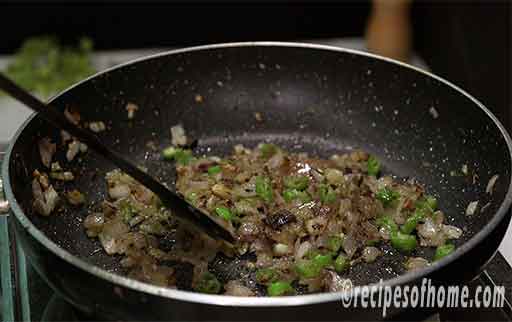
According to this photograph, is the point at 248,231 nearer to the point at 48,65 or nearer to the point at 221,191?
the point at 221,191

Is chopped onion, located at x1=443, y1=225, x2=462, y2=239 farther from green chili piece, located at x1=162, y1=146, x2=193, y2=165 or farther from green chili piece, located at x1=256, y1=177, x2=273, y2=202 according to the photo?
green chili piece, located at x1=162, y1=146, x2=193, y2=165

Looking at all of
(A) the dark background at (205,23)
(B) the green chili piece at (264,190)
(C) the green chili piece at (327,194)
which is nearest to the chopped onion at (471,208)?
(C) the green chili piece at (327,194)

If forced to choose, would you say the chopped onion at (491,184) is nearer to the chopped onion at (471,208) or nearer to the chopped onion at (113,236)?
the chopped onion at (471,208)

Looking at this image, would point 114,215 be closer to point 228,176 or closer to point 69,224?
point 69,224

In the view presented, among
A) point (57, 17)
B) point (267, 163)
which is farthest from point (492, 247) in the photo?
point (57, 17)

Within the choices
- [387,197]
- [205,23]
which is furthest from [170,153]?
[205,23]

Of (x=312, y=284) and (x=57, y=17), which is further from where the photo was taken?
(x=57, y=17)
